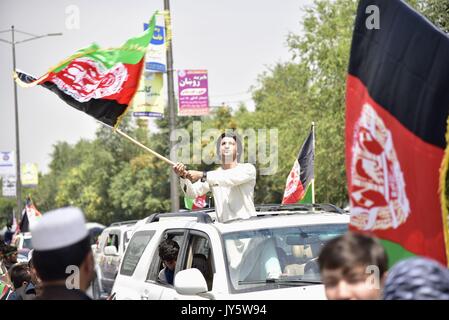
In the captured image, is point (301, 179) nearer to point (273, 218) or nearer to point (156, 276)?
point (156, 276)

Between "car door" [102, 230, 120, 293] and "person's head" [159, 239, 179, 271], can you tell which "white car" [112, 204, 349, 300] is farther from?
"car door" [102, 230, 120, 293]

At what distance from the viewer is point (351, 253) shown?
3.60 meters

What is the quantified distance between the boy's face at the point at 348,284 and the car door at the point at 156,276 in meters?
3.80

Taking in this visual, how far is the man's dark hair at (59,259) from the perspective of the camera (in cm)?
386

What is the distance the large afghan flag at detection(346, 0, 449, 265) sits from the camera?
4.40 metres

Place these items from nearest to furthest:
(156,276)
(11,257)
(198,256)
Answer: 1. (198,256)
2. (156,276)
3. (11,257)

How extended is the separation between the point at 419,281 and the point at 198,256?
14.5 feet

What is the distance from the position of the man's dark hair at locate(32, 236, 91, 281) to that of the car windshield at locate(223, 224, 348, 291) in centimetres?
272

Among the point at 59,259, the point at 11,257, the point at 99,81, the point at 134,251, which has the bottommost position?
the point at 11,257

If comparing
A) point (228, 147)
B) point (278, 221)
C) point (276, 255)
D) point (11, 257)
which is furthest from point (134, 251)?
point (11, 257)

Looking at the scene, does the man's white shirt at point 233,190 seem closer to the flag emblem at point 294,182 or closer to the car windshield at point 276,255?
the car windshield at point 276,255
